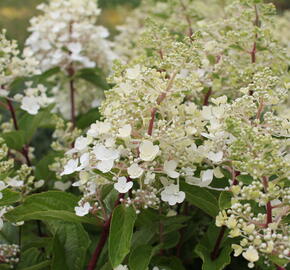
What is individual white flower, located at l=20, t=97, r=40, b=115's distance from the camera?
1.75 m

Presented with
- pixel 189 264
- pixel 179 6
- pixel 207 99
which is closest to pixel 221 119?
pixel 207 99

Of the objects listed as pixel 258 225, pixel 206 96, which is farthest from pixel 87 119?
pixel 258 225

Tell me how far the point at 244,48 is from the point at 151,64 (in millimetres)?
395

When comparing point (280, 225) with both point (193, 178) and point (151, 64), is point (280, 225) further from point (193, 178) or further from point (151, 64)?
point (151, 64)

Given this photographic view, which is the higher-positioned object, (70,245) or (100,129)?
(100,129)

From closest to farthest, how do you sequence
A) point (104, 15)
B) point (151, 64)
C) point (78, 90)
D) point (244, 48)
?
point (151, 64) → point (244, 48) → point (78, 90) → point (104, 15)

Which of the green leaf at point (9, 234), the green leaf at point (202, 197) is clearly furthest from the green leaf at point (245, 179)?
the green leaf at point (9, 234)

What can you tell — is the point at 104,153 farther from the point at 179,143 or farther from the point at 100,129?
the point at 179,143

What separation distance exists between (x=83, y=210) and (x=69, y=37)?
1.08 meters

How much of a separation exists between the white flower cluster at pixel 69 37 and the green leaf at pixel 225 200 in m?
1.08

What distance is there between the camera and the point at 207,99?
65.9 inches

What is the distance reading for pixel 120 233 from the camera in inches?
45.6

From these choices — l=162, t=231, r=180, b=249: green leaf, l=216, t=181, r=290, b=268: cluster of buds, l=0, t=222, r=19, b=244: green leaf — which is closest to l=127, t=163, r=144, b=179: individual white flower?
l=216, t=181, r=290, b=268: cluster of buds

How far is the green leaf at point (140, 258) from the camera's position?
47.5 inches
